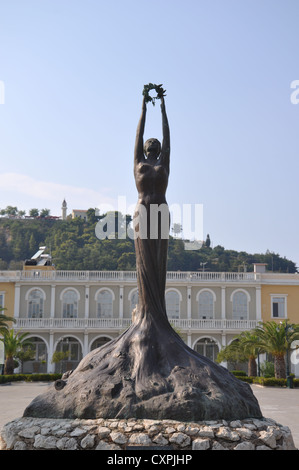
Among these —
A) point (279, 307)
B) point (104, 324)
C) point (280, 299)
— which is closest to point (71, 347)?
point (104, 324)

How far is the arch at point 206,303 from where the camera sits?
3922 cm

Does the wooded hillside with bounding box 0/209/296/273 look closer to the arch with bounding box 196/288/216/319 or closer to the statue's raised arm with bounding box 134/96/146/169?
the arch with bounding box 196/288/216/319

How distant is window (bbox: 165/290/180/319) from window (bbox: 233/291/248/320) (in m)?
3.58

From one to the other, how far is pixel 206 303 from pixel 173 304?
2082 mm

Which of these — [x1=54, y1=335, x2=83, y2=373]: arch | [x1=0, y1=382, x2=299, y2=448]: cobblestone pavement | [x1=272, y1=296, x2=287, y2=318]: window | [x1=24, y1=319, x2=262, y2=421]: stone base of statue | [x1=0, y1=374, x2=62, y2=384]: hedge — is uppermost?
[x1=272, y1=296, x2=287, y2=318]: window

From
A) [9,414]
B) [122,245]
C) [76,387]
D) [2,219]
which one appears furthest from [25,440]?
[2,219]

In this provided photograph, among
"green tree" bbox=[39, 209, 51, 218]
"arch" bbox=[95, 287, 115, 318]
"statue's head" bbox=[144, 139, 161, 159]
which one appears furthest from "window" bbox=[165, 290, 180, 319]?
"green tree" bbox=[39, 209, 51, 218]

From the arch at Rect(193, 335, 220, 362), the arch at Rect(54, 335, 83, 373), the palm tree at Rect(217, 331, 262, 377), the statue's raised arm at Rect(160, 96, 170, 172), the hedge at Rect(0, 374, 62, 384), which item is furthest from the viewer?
the arch at Rect(193, 335, 220, 362)

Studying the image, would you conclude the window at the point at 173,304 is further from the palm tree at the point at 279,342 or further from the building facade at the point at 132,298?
the palm tree at the point at 279,342

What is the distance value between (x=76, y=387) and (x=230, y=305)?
106 ft

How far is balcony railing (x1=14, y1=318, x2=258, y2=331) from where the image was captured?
1483 inches

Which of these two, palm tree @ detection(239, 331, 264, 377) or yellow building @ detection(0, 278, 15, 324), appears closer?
palm tree @ detection(239, 331, 264, 377)

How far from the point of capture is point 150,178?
8.54 m
